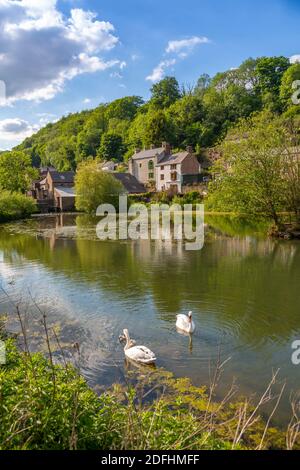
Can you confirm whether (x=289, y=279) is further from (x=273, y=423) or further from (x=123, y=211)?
(x=123, y=211)

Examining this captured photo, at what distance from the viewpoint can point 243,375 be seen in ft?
28.8

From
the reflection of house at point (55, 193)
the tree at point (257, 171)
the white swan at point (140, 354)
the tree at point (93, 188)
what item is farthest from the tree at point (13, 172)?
the white swan at point (140, 354)

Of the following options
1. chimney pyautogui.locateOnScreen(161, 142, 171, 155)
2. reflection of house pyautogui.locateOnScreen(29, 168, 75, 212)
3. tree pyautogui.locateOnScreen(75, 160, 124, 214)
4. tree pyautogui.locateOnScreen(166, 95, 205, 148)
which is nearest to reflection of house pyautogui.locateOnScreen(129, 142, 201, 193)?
chimney pyautogui.locateOnScreen(161, 142, 171, 155)

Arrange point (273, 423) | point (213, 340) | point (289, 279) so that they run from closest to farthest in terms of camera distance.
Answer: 1. point (273, 423)
2. point (213, 340)
3. point (289, 279)

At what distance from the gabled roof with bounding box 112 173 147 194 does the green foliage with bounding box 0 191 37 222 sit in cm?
2355

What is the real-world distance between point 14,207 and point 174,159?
105ft

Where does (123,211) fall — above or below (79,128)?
below

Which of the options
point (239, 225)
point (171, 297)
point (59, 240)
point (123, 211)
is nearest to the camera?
point (171, 297)

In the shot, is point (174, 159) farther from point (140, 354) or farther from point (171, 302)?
point (140, 354)

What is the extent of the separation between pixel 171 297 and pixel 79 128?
143 m

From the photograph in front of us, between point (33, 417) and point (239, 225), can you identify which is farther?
point (239, 225)

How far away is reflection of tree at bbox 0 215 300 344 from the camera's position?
41.5 ft
